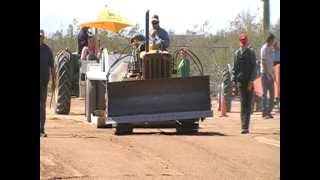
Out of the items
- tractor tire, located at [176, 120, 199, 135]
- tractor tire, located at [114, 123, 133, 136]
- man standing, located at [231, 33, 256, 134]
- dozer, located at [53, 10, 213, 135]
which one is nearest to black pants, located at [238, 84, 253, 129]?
man standing, located at [231, 33, 256, 134]

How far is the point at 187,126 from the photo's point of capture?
10.5 meters

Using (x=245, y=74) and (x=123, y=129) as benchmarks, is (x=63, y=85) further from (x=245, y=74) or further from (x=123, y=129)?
(x=245, y=74)

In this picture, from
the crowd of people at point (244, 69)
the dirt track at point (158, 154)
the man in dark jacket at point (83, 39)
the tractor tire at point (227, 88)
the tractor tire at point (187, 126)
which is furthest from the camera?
the man in dark jacket at point (83, 39)

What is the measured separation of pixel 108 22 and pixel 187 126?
681 cm

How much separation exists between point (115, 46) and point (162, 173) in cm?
1828

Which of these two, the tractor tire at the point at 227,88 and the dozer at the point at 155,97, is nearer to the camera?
the dozer at the point at 155,97

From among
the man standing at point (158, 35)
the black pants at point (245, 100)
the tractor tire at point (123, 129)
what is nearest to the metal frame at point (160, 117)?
the tractor tire at point (123, 129)

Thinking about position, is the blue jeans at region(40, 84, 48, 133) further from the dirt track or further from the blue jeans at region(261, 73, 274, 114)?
the blue jeans at region(261, 73, 274, 114)

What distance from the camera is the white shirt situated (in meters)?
13.5

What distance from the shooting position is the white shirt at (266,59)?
13.5 metres

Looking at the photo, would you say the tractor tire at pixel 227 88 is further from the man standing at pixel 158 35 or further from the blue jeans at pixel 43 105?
the blue jeans at pixel 43 105

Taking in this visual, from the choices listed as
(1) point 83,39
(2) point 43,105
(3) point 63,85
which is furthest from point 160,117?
(1) point 83,39

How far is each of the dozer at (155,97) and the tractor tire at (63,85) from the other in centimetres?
371

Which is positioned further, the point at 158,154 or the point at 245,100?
the point at 245,100
